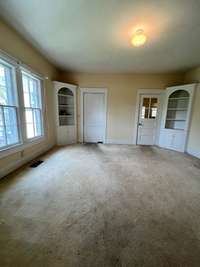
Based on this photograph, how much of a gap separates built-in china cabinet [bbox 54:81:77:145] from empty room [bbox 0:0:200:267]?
0.04m

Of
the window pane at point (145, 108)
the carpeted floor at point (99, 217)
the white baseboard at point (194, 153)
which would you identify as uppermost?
the window pane at point (145, 108)

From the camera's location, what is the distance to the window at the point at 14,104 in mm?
2314

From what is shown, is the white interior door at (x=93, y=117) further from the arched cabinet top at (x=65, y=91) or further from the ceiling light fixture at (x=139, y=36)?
the ceiling light fixture at (x=139, y=36)

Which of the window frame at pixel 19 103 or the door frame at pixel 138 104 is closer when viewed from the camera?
the window frame at pixel 19 103

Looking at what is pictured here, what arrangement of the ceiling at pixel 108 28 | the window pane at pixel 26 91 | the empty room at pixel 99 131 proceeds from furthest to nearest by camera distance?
1. the window pane at pixel 26 91
2. the ceiling at pixel 108 28
3. the empty room at pixel 99 131

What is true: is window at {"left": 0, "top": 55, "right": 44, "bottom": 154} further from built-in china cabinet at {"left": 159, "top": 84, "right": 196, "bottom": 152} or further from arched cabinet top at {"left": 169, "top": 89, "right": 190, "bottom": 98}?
arched cabinet top at {"left": 169, "top": 89, "right": 190, "bottom": 98}

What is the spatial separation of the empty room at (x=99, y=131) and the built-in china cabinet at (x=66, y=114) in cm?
4

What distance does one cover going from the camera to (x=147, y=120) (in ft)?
15.3

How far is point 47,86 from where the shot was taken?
379 cm

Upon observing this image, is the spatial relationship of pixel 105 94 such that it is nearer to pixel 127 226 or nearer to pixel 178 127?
pixel 178 127

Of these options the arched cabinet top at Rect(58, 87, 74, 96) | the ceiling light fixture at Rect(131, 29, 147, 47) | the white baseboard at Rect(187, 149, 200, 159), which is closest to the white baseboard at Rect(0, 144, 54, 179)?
the arched cabinet top at Rect(58, 87, 74, 96)

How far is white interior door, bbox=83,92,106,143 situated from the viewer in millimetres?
4699

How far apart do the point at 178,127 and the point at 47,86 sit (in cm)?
460

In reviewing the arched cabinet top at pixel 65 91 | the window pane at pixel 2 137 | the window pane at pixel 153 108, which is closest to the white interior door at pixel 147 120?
the window pane at pixel 153 108
